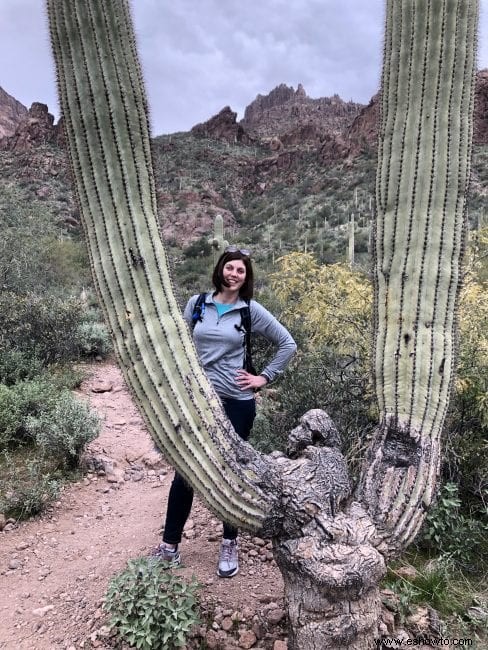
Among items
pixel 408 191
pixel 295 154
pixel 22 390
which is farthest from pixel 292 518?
pixel 295 154

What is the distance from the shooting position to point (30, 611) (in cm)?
288

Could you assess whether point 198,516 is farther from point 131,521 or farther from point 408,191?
point 408,191

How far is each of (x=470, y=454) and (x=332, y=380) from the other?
51.2 inches

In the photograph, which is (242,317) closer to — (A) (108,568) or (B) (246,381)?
(B) (246,381)

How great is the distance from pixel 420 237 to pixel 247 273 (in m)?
1.00

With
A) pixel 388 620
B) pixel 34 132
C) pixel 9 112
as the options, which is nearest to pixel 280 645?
pixel 388 620

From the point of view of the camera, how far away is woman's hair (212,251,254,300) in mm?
2680

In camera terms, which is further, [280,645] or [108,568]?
[108,568]

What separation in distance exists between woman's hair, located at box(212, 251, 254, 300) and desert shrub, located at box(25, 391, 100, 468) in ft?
9.17

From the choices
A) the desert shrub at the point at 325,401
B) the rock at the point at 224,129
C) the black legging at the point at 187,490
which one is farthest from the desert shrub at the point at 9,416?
the rock at the point at 224,129

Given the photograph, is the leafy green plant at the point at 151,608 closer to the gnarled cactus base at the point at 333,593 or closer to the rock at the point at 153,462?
the gnarled cactus base at the point at 333,593

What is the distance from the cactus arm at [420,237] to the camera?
2119 mm

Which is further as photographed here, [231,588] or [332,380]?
[332,380]

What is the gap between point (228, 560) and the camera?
2.96 metres
